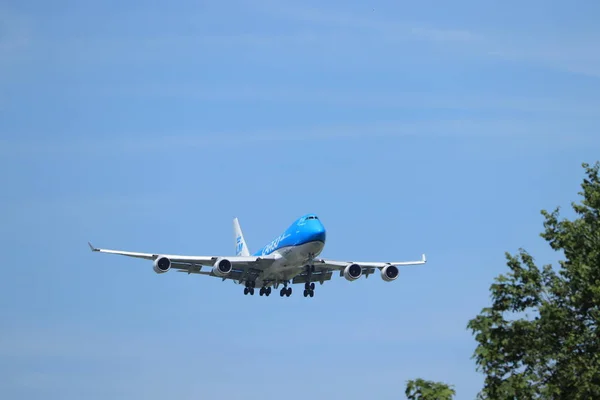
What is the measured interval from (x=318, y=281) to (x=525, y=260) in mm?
54369

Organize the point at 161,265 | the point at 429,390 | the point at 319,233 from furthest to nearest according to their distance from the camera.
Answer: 1. the point at 161,265
2. the point at 319,233
3. the point at 429,390

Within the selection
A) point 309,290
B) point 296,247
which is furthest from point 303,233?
point 309,290

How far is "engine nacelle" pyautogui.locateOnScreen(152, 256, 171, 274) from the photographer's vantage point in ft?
286

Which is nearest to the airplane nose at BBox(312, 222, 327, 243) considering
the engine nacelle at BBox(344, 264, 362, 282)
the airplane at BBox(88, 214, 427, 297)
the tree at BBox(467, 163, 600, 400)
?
the airplane at BBox(88, 214, 427, 297)

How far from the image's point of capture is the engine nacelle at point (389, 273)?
314ft

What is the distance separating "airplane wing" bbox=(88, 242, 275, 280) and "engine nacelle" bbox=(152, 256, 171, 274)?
26 cm

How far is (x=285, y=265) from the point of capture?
287ft

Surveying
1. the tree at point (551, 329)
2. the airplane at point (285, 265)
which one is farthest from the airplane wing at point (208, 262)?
the tree at point (551, 329)

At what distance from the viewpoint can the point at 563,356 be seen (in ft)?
129

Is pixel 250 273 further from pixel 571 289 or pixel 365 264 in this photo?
pixel 571 289

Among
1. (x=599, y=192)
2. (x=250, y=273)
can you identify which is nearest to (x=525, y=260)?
(x=599, y=192)

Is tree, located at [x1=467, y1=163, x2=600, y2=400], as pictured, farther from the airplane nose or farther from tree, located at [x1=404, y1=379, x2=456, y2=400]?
the airplane nose

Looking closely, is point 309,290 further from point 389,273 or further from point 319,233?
point 319,233

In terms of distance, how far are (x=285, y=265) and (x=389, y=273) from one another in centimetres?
1269
